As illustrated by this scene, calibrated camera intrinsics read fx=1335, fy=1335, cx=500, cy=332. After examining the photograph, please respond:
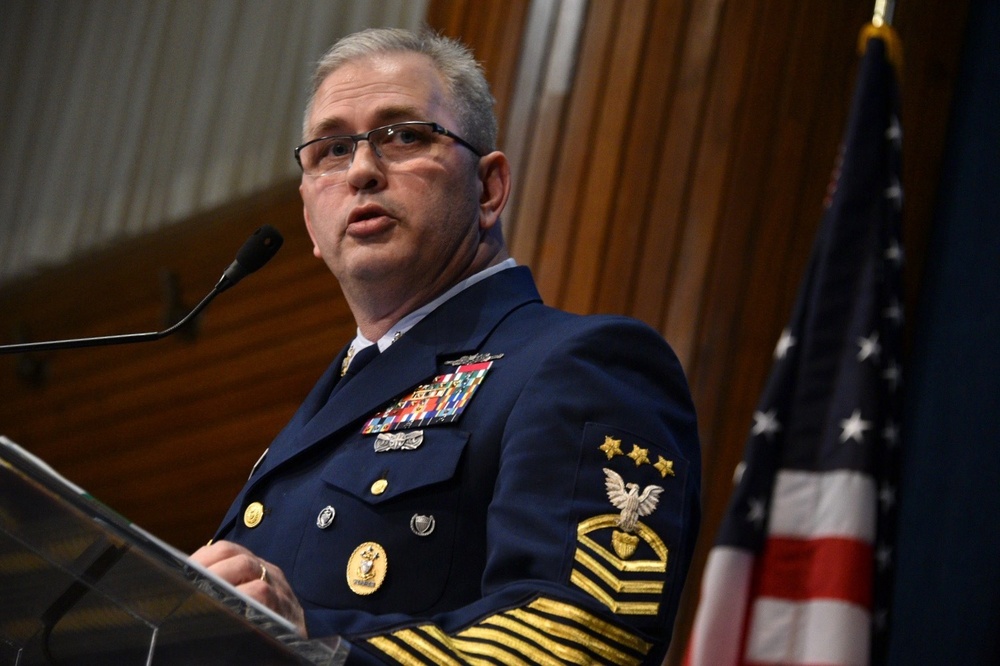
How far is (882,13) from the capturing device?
269 centimetres

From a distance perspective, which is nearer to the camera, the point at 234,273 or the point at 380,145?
the point at 234,273

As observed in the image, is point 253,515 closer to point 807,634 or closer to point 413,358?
point 413,358

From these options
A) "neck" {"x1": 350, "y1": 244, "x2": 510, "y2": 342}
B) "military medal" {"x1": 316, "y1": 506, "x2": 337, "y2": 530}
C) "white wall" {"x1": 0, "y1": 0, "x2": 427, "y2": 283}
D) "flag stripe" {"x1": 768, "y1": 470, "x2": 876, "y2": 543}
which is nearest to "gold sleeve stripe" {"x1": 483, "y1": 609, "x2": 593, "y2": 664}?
"military medal" {"x1": 316, "y1": 506, "x2": 337, "y2": 530}

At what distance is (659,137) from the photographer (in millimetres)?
2854

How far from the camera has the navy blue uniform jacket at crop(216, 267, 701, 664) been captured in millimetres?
1157

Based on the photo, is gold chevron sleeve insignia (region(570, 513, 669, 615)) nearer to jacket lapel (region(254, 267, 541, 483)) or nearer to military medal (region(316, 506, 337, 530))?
military medal (region(316, 506, 337, 530))

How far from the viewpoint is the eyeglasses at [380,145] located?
1809mm

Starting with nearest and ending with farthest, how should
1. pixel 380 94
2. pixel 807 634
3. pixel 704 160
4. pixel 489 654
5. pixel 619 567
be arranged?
pixel 489 654
pixel 619 567
pixel 380 94
pixel 807 634
pixel 704 160

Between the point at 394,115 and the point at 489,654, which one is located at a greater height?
the point at 394,115

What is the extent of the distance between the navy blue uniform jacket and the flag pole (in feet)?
4.67

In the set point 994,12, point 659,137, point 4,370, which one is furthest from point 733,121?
point 4,370

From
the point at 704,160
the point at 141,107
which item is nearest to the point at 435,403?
the point at 704,160

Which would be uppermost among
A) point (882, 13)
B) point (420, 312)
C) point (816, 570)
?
point (882, 13)

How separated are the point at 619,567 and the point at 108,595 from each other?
46cm
